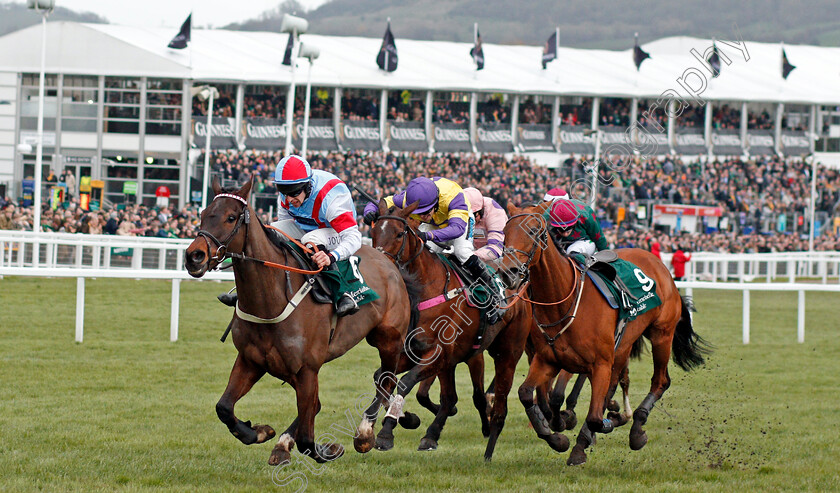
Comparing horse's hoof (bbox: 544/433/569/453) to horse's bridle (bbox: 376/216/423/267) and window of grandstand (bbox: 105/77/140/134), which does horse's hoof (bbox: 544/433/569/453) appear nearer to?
horse's bridle (bbox: 376/216/423/267)

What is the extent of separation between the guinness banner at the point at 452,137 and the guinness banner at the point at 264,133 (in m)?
5.37

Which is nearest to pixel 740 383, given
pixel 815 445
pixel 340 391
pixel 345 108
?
pixel 815 445

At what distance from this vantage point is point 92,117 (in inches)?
1018

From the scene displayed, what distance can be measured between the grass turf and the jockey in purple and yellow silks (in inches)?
46.3

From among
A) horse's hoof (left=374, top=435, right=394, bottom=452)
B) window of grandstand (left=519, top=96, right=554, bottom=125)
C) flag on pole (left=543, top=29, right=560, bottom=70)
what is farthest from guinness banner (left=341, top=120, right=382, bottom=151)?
horse's hoof (left=374, top=435, right=394, bottom=452)

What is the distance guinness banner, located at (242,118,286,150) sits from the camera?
28.3 meters

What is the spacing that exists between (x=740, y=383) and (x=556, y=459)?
12.2 ft

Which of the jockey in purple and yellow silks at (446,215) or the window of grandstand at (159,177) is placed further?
the window of grandstand at (159,177)

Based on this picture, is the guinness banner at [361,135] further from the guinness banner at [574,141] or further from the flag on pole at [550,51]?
the flag on pole at [550,51]

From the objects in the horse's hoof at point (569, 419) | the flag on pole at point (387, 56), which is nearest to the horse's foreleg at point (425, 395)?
the horse's hoof at point (569, 419)

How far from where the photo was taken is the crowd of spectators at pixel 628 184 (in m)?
24.1

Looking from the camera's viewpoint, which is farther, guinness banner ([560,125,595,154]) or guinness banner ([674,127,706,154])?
Answer: guinness banner ([674,127,706,154])

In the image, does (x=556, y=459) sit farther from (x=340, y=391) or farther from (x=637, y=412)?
(x=340, y=391)

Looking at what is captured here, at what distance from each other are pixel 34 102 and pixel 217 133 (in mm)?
4645
